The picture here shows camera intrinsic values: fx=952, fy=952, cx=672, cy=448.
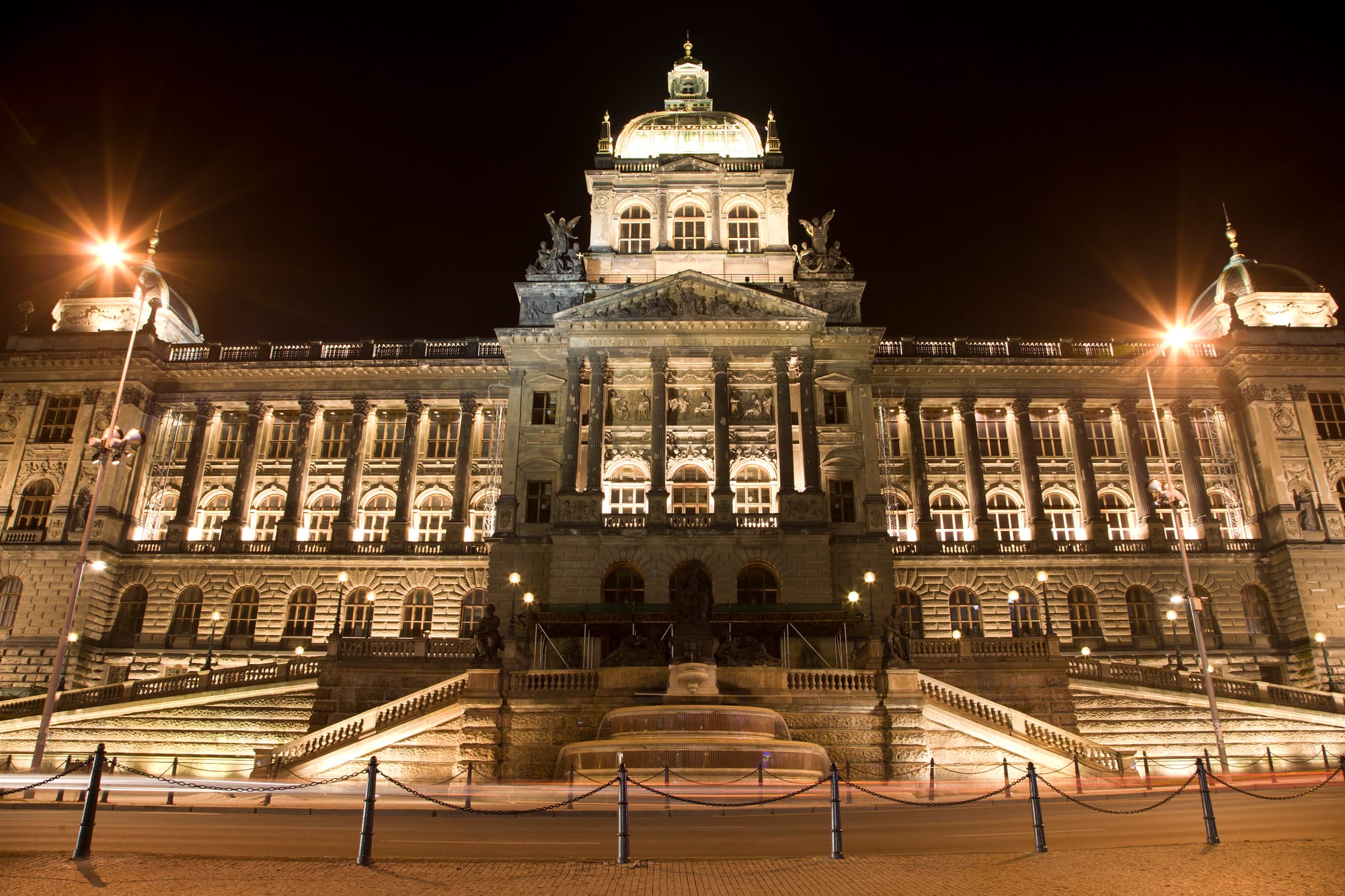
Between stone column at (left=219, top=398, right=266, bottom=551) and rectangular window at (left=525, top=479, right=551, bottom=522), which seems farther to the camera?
stone column at (left=219, top=398, right=266, bottom=551)

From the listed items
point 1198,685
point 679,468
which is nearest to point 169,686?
point 679,468

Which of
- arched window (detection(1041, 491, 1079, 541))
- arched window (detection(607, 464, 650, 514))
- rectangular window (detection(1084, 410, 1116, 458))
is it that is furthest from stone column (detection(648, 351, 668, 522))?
rectangular window (detection(1084, 410, 1116, 458))

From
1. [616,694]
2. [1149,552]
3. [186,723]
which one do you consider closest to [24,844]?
[616,694]

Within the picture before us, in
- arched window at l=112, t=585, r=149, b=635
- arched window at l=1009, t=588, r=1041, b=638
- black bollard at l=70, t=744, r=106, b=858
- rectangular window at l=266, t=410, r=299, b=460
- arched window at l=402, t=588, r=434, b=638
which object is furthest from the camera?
rectangular window at l=266, t=410, r=299, b=460

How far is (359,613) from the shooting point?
156ft

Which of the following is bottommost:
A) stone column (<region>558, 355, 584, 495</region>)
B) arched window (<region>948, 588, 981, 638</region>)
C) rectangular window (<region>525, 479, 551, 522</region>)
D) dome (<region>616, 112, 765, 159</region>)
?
arched window (<region>948, 588, 981, 638</region>)

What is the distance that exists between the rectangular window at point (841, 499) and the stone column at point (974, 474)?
782cm

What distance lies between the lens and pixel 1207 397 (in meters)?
51.8

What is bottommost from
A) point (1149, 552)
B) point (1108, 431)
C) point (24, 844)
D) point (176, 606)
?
point (24, 844)

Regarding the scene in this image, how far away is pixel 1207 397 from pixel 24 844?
180 ft

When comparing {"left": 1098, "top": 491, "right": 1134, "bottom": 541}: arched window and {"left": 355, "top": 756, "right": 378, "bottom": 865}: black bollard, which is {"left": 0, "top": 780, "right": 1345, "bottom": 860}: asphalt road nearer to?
{"left": 355, "top": 756, "right": 378, "bottom": 865}: black bollard

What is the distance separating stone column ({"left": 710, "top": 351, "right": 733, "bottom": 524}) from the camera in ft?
142

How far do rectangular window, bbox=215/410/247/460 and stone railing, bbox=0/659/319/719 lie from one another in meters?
20.1

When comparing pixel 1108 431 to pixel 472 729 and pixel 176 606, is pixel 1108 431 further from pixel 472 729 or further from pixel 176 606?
pixel 176 606
